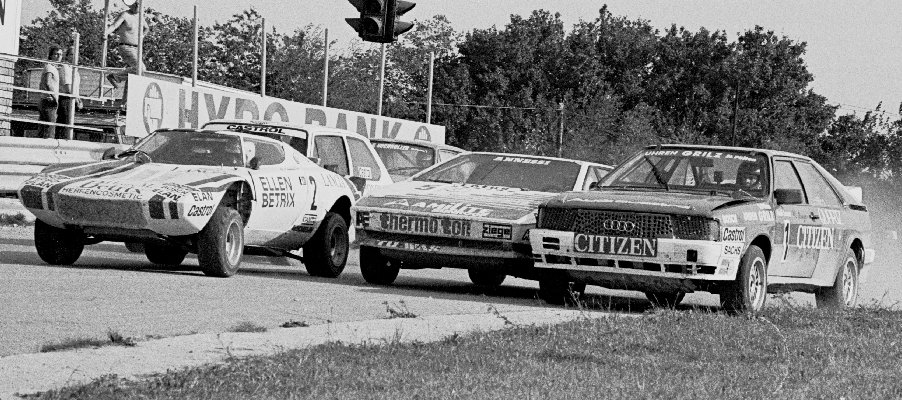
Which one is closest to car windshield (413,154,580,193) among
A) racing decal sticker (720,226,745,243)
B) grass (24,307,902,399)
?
racing decal sticker (720,226,745,243)

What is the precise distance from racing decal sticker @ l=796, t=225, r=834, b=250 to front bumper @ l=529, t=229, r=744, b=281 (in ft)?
4.51

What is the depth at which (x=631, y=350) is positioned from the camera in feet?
28.6

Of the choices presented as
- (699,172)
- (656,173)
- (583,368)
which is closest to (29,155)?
(656,173)

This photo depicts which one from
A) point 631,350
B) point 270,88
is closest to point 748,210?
point 631,350

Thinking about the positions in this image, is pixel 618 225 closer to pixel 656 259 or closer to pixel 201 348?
pixel 656 259

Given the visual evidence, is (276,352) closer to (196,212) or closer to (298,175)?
(196,212)

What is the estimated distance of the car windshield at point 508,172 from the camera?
14.1 meters

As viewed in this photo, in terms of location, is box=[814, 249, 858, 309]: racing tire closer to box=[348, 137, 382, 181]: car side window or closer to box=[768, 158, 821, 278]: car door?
box=[768, 158, 821, 278]: car door

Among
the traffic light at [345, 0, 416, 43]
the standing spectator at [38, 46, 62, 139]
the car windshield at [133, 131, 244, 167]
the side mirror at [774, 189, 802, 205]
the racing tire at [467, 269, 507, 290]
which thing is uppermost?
the traffic light at [345, 0, 416, 43]

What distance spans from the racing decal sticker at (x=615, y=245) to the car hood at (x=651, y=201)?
0.24 meters

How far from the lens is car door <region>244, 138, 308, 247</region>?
13484mm

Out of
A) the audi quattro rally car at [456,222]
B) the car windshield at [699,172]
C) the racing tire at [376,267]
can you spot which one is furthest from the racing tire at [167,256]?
the car windshield at [699,172]

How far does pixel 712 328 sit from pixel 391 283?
174 inches

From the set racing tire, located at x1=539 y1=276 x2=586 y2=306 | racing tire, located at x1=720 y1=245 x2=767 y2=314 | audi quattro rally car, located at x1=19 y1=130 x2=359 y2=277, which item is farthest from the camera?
audi quattro rally car, located at x1=19 y1=130 x2=359 y2=277
